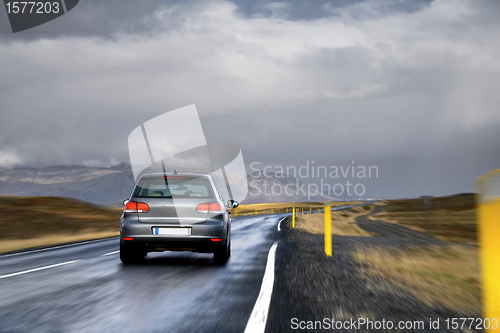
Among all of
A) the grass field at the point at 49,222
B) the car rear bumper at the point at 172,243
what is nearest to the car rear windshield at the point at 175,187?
the car rear bumper at the point at 172,243

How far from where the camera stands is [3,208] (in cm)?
2519

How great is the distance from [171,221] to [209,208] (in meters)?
0.79

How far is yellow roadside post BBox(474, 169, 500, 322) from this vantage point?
361 centimetres

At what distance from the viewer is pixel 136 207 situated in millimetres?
8586

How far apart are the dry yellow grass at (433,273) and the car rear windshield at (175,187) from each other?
3.67 meters

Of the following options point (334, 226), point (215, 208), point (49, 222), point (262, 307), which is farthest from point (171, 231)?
point (334, 226)

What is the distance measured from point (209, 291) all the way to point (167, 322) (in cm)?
173

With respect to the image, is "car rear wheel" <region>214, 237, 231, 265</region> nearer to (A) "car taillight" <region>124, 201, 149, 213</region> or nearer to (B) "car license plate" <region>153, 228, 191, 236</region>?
(B) "car license plate" <region>153, 228, 191, 236</region>

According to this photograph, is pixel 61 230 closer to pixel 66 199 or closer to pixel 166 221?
pixel 66 199

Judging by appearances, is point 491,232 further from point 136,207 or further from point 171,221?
point 136,207

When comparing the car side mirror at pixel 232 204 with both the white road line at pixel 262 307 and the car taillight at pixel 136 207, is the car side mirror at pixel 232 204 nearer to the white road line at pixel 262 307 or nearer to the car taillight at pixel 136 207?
the car taillight at pixel 136 207

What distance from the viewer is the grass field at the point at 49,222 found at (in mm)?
18531

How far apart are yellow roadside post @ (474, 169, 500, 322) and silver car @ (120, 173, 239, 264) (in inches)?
220

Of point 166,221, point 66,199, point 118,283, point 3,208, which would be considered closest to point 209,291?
point 118,283
